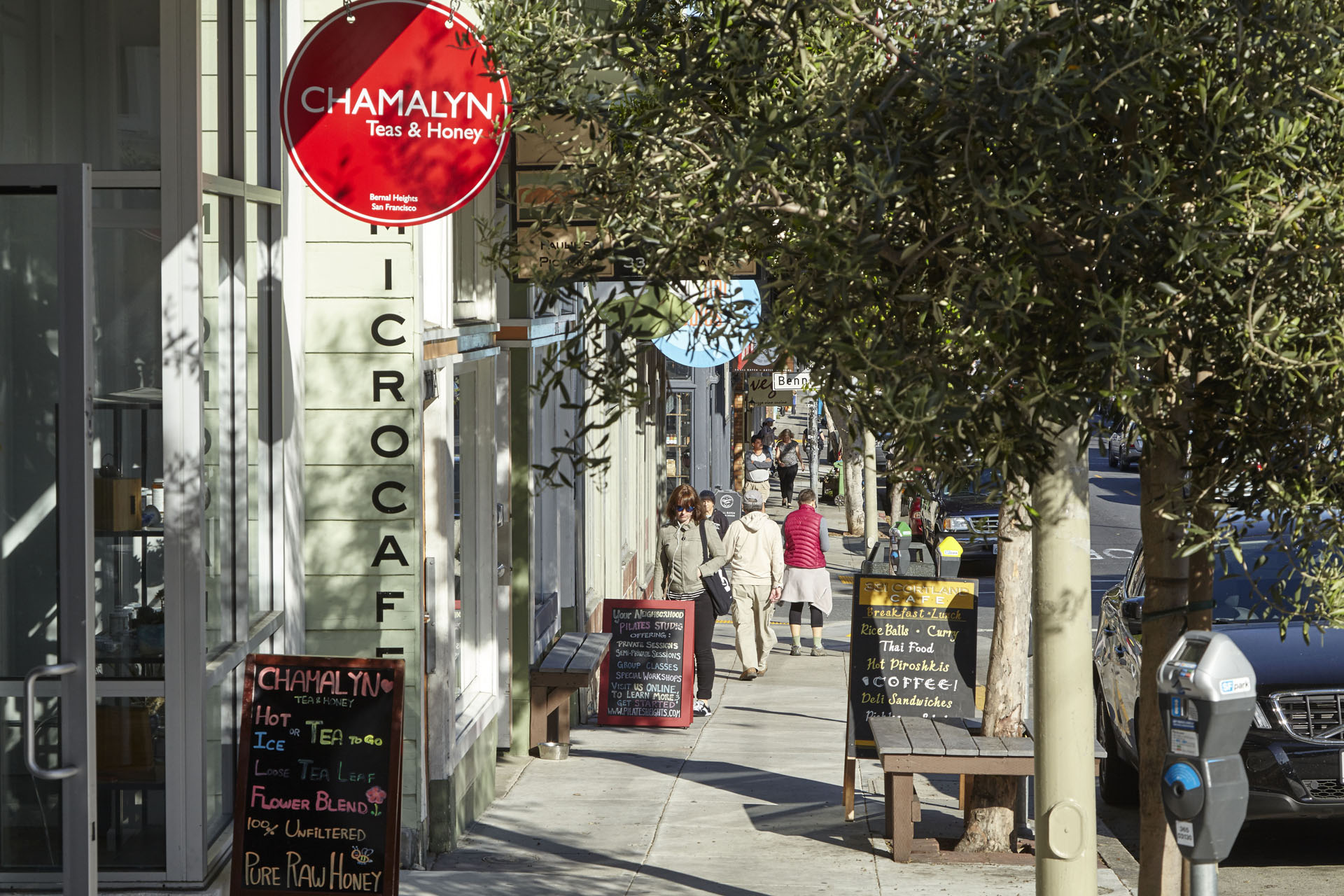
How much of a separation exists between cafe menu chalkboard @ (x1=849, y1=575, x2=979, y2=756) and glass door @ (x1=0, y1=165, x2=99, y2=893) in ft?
17.9

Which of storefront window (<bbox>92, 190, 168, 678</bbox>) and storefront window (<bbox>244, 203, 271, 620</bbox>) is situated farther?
storefront window (<bbox>244, 203, 271, 620</bbox>)

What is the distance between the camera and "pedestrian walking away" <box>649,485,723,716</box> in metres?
13.2

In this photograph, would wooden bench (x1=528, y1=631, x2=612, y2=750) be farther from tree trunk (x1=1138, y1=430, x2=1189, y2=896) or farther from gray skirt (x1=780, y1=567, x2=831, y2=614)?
tree trunk (x1=1138, y1=430, x2=1189, y2=896)

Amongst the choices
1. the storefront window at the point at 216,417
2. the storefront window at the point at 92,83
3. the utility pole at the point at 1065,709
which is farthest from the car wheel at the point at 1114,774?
the storefront window at the point at 92,83

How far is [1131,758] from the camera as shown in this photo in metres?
9.25

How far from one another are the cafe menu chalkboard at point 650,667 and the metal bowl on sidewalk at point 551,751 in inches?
57.6

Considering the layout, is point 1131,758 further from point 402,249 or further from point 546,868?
point 402,249

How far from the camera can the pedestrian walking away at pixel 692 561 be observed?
43.4 ft

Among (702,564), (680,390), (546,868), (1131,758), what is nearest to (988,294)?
(546,868)

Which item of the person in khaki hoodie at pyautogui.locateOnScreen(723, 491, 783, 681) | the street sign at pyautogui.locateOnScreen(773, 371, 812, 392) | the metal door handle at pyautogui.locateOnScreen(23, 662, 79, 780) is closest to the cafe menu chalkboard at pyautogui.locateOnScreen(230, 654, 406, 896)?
the metal door handle at pyautogui.locateOnScreen(23, 662, 79, 780)

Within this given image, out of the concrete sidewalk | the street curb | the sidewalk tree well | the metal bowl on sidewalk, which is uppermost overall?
the sidewalk tree well

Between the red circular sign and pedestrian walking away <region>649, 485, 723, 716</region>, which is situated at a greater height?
the red circular sign

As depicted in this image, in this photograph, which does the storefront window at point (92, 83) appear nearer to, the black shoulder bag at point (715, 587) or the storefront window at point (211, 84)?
the storefront window at point (211, 84)

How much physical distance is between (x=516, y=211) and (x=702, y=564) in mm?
5967
